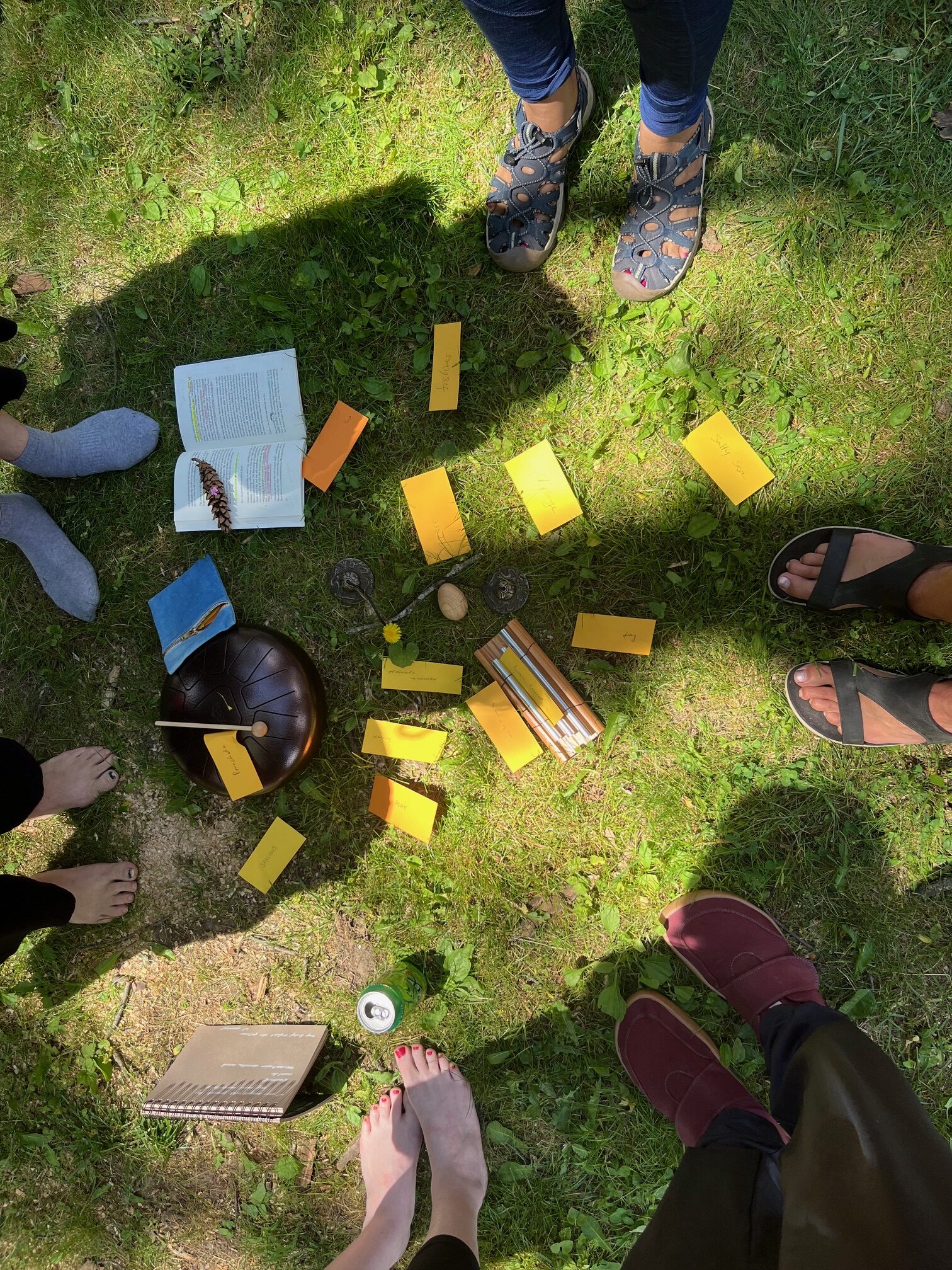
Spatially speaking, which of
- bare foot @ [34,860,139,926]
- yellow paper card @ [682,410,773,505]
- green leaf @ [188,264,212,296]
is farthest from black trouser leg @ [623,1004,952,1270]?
green leaf @ [188,264,212,296]

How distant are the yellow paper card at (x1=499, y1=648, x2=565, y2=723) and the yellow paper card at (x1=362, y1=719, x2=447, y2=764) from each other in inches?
12.9

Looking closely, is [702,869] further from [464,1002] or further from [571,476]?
[571,476]

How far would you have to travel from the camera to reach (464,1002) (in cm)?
244

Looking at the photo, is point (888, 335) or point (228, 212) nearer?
point (888, 335)

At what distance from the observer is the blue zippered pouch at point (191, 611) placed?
252cm

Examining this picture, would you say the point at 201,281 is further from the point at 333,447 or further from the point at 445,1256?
the point at 445,1256

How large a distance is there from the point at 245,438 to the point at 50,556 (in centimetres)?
85

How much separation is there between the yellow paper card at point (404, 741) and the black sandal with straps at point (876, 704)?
1220mm

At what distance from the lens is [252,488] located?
2.58m

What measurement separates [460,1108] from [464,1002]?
0.33 meters

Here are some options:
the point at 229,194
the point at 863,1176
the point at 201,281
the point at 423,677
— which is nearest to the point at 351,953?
the point at 423,677

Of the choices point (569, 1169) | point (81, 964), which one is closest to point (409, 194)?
point (81, 964)

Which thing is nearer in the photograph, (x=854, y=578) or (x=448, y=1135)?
(x=854, y=578)

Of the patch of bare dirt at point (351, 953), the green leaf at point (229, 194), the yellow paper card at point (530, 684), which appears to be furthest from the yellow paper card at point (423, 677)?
the green leaf at point (229, 194)
